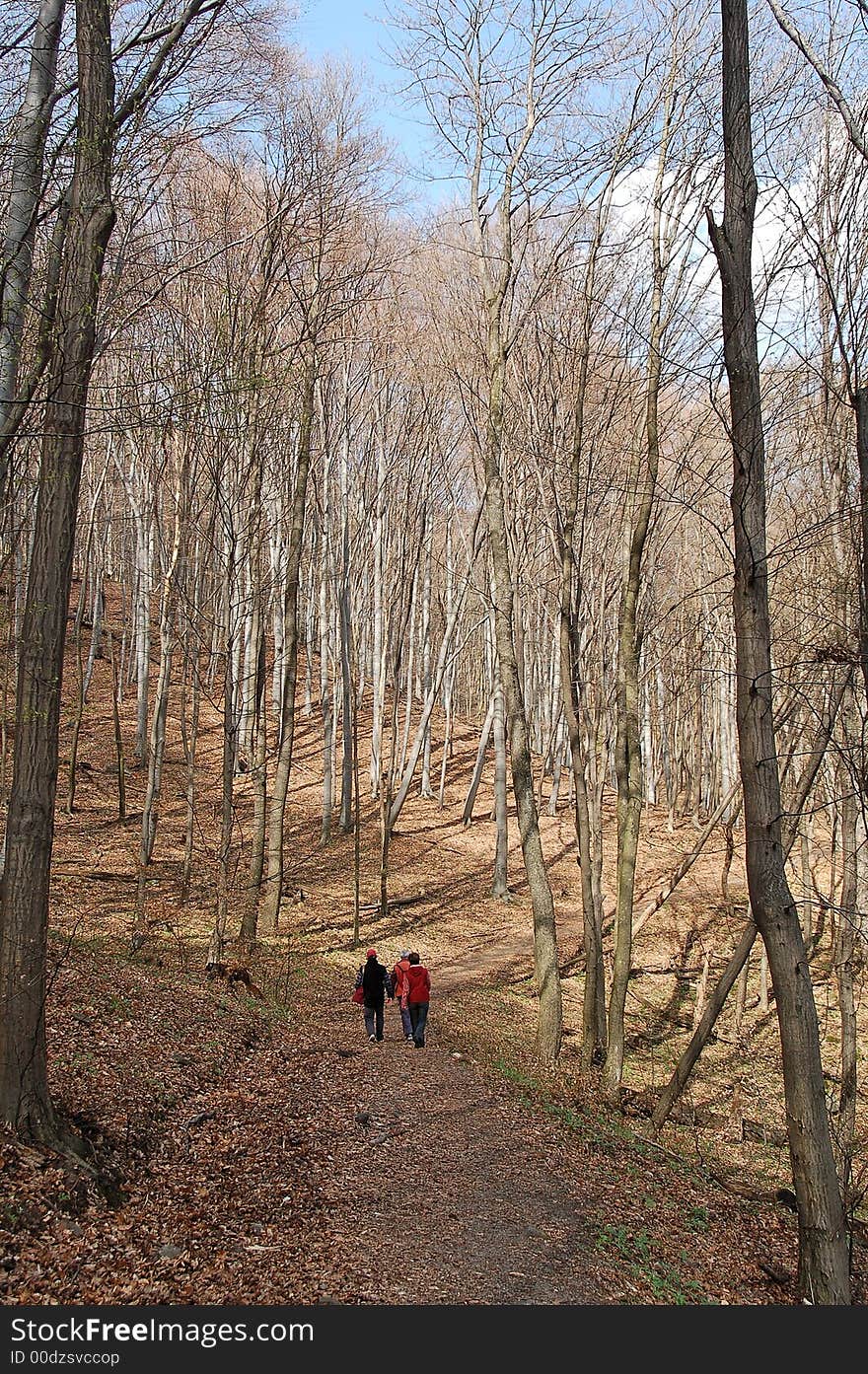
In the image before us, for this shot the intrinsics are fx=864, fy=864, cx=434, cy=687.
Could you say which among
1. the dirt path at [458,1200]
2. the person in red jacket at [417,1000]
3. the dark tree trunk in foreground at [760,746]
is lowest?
the dirt path at [458,1200]

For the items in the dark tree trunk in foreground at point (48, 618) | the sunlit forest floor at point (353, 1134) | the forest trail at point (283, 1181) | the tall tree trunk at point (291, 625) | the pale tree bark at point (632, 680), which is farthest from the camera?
the tall tree trunk at point (291, 625)

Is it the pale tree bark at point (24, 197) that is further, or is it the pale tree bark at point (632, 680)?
the pale tree bark at point (632, 680)

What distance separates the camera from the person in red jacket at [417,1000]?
10945 mm

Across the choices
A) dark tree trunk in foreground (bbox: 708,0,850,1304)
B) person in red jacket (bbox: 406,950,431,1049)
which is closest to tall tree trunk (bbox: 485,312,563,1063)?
person in red jacket (bbox: 406,950,431,1049)

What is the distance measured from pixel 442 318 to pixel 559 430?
8349 millimetres

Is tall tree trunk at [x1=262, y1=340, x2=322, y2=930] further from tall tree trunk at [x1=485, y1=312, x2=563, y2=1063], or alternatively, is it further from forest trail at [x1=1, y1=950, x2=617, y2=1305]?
forest trail at [x1=1, y1=950, x2=617, y2=1305]

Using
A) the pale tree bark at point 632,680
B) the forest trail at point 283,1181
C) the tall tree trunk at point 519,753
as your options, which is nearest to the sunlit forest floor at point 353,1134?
the forest trail at point 283,1181

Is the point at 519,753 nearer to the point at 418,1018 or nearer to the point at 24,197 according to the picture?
the point at 418,1018

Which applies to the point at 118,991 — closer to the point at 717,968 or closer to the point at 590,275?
the point at 590,275

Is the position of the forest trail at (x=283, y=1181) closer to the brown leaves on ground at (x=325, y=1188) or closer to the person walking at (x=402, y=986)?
the brown leaves on ground at (x=325, y=1188)

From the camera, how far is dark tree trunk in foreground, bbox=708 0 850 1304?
5641 mm

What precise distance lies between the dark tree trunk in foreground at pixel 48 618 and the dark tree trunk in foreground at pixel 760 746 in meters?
4.21

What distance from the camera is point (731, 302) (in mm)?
6004

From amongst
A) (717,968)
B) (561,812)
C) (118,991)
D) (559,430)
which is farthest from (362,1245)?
(561,812)
